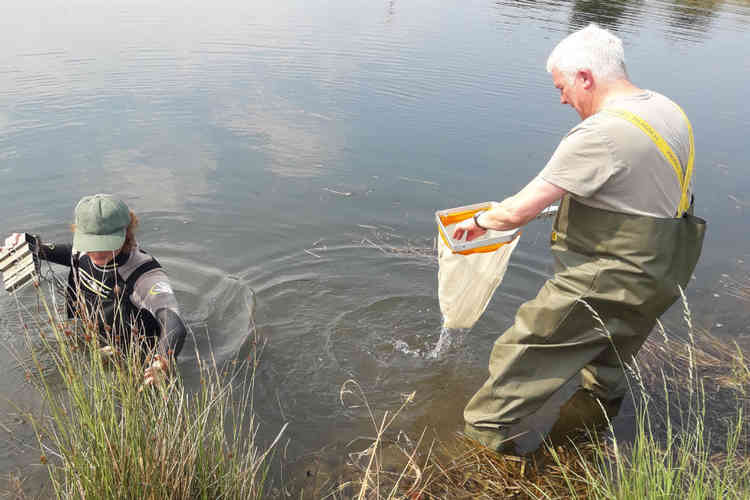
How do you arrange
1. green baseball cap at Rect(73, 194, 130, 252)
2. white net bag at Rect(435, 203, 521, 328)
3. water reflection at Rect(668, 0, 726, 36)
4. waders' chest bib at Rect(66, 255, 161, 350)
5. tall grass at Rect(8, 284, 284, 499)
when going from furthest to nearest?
water reflection at Rect(668, 0, 726, 36) → waders' chest bib at Rect(66, 255, 161, 350) → white net bag at Rect(435, 203, 521, 328) → green baseball cap at Rect(73, 194, 130, 252) → tall grass at Rect(8, 284, 284, 499)

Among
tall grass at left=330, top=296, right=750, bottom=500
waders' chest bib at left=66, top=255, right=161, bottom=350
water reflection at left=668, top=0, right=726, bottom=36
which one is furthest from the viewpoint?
water reflection at left=668, top=0, right=726, bottom=36

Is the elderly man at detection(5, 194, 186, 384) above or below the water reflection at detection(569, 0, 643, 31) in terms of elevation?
below

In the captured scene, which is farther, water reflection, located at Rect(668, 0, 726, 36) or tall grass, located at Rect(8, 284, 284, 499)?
water reflection, located at Rect(668, 0, 726, 36)

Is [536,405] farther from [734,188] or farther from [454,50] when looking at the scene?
[454,50]

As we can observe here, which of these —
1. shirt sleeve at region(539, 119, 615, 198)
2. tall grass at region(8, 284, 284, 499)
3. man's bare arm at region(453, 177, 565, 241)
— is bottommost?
tall grass at region(8, 284, 284, 499)

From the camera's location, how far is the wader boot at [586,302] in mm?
2842

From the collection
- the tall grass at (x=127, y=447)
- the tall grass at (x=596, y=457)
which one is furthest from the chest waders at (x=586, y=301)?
the tall grass at (x=127, y=447)

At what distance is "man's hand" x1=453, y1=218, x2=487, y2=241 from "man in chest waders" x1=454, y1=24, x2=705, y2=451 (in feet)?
0.05

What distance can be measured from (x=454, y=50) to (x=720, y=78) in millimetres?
6698

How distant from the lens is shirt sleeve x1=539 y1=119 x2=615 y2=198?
2.63 metres

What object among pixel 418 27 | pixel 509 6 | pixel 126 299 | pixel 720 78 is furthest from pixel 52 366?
pixel 509 6

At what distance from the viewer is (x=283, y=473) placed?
11.2 feet

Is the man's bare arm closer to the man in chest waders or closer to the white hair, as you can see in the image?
the man in chest waders

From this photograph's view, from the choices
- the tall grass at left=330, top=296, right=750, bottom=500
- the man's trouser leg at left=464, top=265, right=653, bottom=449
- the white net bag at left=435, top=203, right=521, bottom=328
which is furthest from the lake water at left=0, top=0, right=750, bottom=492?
the white net bag at left=435, top=203, right=521, bottom=328
